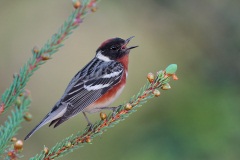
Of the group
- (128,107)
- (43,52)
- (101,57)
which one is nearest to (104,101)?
(101,57)

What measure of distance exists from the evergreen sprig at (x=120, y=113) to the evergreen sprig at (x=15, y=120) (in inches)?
15.2

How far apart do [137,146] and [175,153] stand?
424 mm

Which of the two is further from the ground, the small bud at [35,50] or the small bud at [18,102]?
the small bud at [35,50]

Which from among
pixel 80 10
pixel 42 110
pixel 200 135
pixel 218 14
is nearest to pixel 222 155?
pixel 200 135

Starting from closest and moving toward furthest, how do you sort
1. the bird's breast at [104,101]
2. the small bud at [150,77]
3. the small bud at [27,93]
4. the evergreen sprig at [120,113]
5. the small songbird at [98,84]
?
the small bud at [27,93]
the evergreen sprig at [120,113]
the small bud at [150,77]
the small songbird at [98,84]
the bird's breast at [104,101]

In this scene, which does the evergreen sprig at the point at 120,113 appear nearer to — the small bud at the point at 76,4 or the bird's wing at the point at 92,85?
the small bud at the point at 76,4

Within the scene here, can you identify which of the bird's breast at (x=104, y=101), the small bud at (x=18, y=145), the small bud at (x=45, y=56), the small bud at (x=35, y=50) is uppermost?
the small bud at (x=35, y=50)

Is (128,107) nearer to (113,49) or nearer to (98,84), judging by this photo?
(98,84)

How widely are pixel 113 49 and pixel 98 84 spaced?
636mm

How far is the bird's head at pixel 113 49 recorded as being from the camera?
16.5ft

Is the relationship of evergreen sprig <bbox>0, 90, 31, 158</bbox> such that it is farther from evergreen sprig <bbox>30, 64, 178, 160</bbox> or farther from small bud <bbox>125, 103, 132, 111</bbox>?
small bud <bbox>125, 103, 132, 111</bbox>

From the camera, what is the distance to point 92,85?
4637mm

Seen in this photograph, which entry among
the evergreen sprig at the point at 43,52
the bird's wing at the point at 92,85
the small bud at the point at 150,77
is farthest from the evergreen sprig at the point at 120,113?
the bird's wing at the point at 92,85

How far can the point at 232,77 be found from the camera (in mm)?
4754
